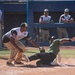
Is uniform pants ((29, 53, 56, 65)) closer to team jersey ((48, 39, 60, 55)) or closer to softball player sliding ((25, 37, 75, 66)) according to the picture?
softball player sliding ((25, 37, 75, 66))

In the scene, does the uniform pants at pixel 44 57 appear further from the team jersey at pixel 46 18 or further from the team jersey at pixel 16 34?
the team jersey at pixel 46 18

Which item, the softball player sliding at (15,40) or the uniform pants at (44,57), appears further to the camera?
the uniform pants at (44,57)

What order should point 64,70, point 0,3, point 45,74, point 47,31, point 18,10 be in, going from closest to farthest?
point 45,74, point 64,70, point 47,31, point 0,3, point 18,10

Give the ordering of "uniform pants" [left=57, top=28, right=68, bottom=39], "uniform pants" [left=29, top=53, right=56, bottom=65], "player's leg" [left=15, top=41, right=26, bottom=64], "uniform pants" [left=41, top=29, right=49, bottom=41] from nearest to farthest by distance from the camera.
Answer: "uniform pants" [left=29, top=53, right=56, bottom=65]
"player's leg" [left=15, top=41, right=26, bottom=64]
"uniform pants" [left=41, top=29, right=49, bottom=41]
"uniform pants" [left=57, top=28, right=68, bottom=39]

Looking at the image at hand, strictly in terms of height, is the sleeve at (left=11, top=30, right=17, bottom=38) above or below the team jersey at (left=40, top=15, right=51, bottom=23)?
below

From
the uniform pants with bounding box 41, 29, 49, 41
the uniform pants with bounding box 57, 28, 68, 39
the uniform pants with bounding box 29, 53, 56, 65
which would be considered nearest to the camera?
the uniform pants with bounding box 29, 53, 56, 65

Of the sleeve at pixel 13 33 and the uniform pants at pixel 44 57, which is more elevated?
the sleeve at pixel 13 33

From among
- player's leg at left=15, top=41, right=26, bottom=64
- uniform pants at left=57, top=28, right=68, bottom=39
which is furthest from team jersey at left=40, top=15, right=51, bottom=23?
player's leg at left=15, top=41, right=26, bottom=64

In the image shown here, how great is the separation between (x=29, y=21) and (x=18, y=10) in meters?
2.44

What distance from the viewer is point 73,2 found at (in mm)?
20625

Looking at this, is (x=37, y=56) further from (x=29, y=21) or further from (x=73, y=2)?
(x=73, y=2)

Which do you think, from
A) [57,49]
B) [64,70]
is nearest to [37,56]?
[57,49]

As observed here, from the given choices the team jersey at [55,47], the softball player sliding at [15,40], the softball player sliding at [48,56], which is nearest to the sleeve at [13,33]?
the softball player sliding at [15,40]

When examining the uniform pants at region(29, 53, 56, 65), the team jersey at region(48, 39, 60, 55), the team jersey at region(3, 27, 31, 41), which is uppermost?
the team jersey at region(3, 27, 31, 41)
